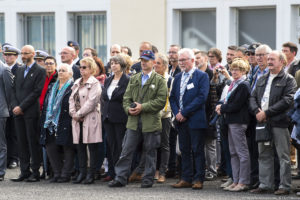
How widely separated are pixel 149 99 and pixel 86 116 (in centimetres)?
113

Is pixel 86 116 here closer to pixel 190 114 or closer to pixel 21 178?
pixel 21 178

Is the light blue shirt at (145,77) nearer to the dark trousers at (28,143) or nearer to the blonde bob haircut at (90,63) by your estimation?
the blonde bob haircut at (90,63)

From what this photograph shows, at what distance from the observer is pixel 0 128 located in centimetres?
1338

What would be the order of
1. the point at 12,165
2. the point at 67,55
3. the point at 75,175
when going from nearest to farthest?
the point at 75,175 < the point at 67,55 < the point at 12,165


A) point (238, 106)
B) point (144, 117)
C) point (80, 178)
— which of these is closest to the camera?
point (238, 106)

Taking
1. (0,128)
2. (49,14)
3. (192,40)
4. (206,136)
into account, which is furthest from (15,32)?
(206,136)

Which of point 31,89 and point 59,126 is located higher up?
point 31,89

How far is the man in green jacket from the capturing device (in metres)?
12.1

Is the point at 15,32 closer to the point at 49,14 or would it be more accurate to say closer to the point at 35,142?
the point at 49,14

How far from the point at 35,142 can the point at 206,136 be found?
2.76m

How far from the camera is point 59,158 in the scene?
13.0 m

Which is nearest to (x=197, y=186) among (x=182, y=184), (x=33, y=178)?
(x=182, y=184)

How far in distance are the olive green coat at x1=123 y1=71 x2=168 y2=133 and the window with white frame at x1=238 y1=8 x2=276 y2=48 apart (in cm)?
634

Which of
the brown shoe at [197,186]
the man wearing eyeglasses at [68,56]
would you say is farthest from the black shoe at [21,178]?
the brown shoe at [197,186]
